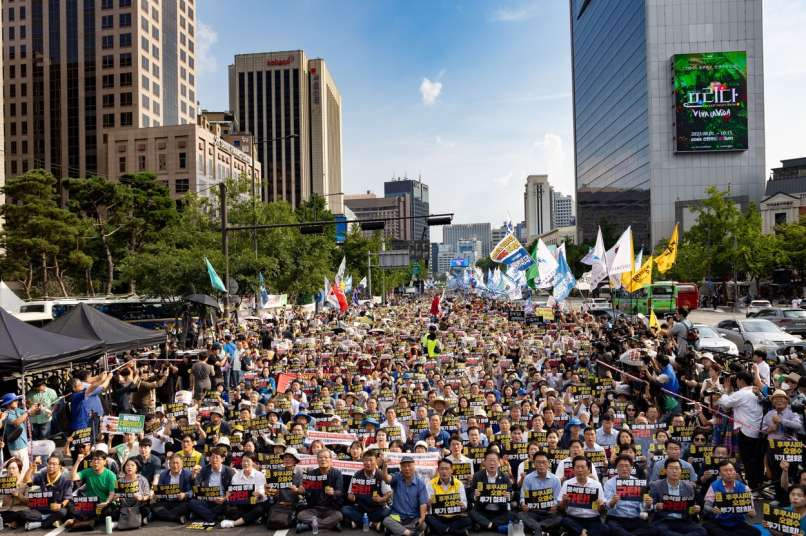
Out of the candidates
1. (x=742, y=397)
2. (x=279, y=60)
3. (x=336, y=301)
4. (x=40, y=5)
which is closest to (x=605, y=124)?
(x=279, y=60)

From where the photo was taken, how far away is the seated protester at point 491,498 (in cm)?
898

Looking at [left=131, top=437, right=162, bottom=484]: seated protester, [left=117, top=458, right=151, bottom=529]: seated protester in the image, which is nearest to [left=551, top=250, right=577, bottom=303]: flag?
[left=131, top=437, right=162, bottom=484]: seated protester

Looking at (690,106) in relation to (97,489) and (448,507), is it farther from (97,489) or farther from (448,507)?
(97,489)

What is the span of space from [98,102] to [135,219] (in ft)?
152

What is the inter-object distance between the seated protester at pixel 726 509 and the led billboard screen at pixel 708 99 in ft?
324

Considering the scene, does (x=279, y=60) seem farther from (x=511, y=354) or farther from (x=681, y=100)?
(x=511, y=354)

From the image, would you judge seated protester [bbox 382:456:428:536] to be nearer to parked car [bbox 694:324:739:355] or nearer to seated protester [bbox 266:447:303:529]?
seated protester [bbox 266:447:303:529]

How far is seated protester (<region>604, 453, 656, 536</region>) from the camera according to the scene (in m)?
8.48

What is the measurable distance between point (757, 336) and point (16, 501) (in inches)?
910

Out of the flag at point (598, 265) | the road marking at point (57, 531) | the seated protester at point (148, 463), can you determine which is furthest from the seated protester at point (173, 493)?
the flag at point (598, 265)

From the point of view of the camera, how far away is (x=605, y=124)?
128 metres

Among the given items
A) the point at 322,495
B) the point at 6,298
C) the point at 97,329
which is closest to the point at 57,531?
the point at 322,495

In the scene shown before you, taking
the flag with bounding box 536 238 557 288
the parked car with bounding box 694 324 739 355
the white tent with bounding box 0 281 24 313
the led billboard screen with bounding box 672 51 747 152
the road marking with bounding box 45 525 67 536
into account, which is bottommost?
Result: the road marking with bounding box 45 525 67 536

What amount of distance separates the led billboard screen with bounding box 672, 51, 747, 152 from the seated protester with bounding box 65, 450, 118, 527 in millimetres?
101106
